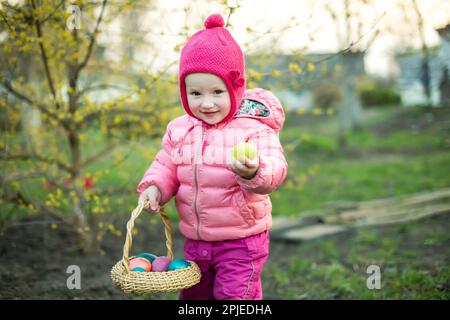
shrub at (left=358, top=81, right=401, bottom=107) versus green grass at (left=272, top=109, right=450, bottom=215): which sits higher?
shrub at (left=358, top=81, right=401, bottom=107)

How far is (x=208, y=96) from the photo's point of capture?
247 centimetres

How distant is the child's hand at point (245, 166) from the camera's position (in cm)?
217

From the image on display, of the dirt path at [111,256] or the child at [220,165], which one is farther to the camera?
the dirt path at [111,256]

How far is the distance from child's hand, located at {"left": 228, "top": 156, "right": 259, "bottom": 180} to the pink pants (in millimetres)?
503

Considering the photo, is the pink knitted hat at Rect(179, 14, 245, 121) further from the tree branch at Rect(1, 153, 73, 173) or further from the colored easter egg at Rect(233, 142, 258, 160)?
the tree branch at Rect(1, 153, 73, 173)

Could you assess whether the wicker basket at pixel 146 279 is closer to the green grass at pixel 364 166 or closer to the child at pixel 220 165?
the child at pixel 220 165

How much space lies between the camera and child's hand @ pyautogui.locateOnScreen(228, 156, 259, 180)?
217 cm

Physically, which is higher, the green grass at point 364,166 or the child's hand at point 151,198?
the green grass at point 364,166

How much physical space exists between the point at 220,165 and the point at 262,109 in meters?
0.40

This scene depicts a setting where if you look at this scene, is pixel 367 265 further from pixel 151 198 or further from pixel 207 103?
pixel 207 103

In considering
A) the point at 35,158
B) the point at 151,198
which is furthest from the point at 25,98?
the point at 151,198

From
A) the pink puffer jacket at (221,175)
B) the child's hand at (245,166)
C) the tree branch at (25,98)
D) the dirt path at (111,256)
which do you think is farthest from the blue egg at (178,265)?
the tree branch at (25,98)

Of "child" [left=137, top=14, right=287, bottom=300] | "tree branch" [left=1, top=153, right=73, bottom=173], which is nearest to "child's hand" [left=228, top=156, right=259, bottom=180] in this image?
"child" [left=137, top=14, right=287, bottom=300]

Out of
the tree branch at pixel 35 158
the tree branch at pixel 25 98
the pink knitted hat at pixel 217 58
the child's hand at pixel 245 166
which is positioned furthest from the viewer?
the tree branch at pixel 35 158
